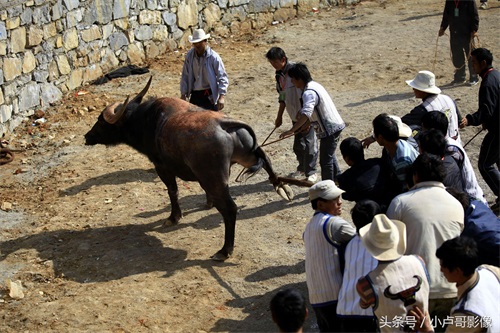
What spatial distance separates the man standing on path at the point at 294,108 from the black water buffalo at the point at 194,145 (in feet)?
4.14

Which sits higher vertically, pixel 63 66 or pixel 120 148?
pixel 63 66

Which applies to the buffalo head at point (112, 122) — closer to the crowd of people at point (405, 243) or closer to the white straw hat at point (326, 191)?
the crowd of people at point (405, 243)

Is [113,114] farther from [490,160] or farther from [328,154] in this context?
[490,160]

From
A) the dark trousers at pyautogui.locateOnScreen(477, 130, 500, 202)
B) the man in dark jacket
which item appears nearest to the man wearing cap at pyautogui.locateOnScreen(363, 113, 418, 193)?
the dark trousers at pyautogui.locateOnScreen(477, 130, 500, 202)

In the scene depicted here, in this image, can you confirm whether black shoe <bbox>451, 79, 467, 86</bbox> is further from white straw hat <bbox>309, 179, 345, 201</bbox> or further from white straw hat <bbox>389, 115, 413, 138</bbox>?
white straw hat <bbox>309, 179, 345, 201</bbox>

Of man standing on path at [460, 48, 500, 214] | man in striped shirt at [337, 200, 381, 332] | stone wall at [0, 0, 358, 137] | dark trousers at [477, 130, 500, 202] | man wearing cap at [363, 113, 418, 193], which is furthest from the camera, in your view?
stone wall at [0, 0, 358, 137]

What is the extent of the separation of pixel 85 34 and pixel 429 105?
788 centimetres

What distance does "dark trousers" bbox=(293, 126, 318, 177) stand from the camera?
957 centimetres

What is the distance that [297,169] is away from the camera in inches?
394

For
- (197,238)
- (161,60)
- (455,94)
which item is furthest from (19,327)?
(161,60)

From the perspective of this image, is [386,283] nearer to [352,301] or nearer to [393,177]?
[352,301]

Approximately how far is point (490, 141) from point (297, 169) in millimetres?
2692

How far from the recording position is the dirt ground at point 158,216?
7.15 m

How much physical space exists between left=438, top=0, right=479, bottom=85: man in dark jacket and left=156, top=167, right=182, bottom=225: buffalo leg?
6.04 m
